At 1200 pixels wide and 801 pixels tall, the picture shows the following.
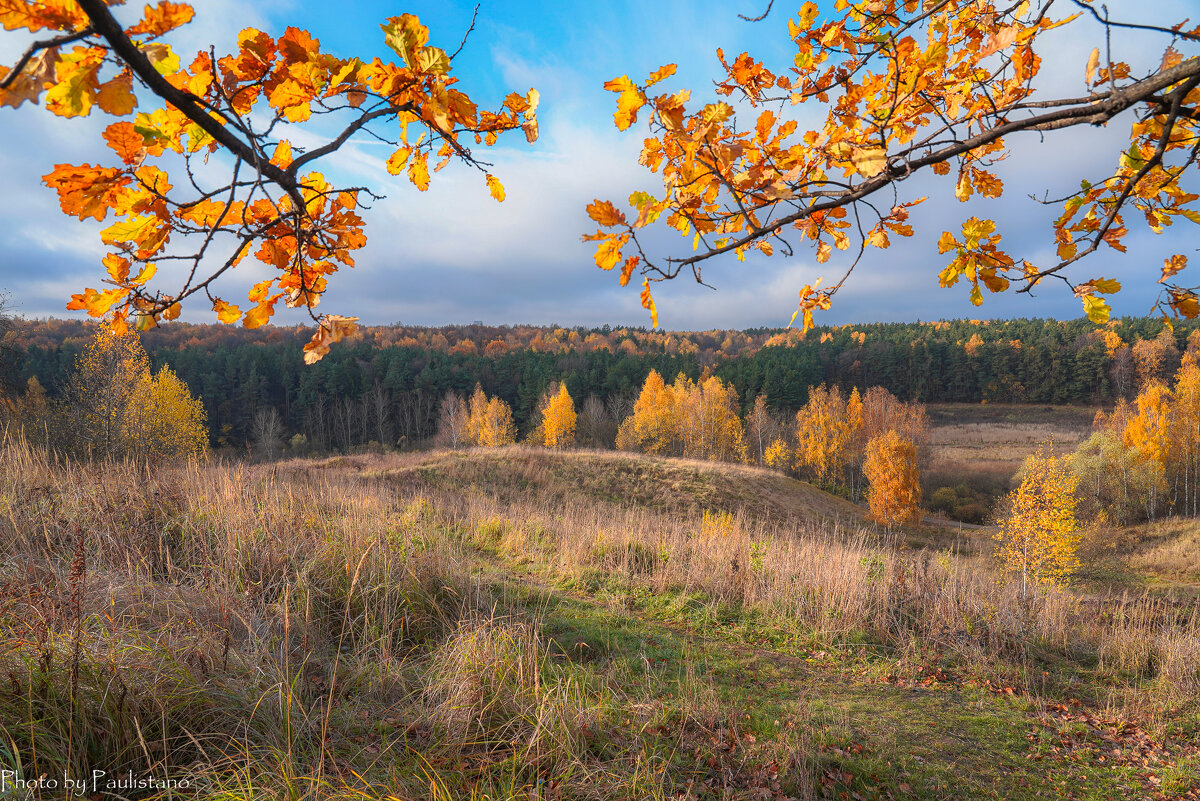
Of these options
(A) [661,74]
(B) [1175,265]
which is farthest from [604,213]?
(B) [1175,265]

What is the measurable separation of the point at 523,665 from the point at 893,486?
28273 millimetres

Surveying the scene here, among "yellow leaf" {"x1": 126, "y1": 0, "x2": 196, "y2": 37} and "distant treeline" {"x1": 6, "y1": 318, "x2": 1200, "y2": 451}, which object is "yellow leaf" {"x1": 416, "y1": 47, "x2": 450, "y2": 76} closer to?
"yellow leaf" {"x1": 126, "y1": 0, "x2": 196, "y2": 37}

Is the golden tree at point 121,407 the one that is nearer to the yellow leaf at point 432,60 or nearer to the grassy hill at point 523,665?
the grassy hill at point 523,665

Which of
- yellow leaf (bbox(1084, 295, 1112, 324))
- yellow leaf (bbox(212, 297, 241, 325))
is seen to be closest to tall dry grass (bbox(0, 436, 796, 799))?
yellow leaf (bbox(212, 297, 241, 325))

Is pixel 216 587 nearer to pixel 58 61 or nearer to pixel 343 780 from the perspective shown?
pixel 343 780

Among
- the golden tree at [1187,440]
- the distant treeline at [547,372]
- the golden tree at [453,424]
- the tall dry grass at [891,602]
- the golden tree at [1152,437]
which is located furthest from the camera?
the distant treeline at [547,372]

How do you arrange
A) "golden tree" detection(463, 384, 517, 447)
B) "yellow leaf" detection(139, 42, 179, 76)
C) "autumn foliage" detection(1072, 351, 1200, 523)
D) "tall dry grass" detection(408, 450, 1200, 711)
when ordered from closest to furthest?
"yellow leaf" detection(139, 42, 179, 76) → "tall dry grass" detection(408, 450, 1200, 711) → "autumn foliage" detection(1072, 351, 1200, 523) → "golden tree" detection(463, 384, 517, 447)

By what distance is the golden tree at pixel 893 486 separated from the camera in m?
25.9

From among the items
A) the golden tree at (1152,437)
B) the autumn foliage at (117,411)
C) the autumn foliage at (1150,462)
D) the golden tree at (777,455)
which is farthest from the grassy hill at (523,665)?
the golden tree at (1152,437)

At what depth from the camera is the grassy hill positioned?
2055 mm

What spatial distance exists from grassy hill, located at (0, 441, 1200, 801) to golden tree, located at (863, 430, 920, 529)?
69.7ft

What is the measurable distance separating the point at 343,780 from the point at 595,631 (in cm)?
255

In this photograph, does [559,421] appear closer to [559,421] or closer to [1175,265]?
[559,421]

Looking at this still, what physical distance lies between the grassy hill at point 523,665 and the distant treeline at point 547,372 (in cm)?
4258
